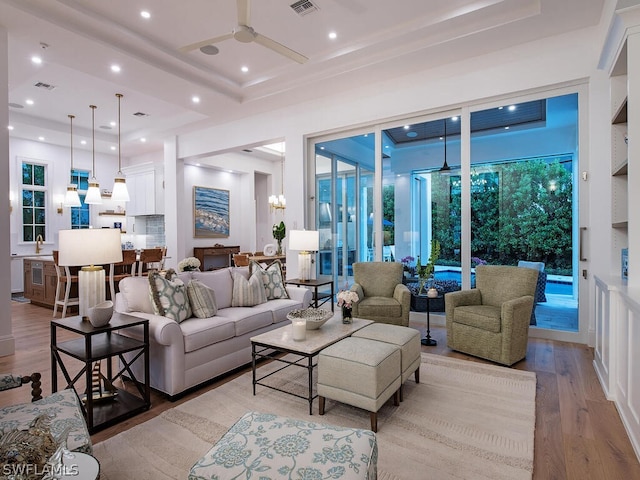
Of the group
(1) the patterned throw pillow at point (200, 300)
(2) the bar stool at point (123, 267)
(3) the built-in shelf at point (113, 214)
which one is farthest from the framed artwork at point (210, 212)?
(1) the patterned throw pillow at point (200, 300)

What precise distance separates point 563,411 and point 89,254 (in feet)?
11.5

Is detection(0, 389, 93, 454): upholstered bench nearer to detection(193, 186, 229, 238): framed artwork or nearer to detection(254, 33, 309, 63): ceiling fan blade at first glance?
detection(254, 33, 309, 63): ceiling fan blade

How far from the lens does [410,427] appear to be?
2.34 metres

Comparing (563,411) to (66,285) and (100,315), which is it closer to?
(100,315)

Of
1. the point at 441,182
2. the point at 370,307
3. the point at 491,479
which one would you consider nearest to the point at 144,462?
the point at 491,479

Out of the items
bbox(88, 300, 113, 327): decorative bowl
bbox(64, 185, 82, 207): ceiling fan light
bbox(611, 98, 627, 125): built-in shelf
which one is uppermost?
bbox(611, 98, 627, 125): built-in shelf

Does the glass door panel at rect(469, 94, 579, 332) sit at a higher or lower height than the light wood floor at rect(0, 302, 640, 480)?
higher

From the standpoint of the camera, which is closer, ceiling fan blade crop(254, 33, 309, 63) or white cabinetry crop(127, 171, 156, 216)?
ceiling fan blade crop(254, 33, 309, 63)

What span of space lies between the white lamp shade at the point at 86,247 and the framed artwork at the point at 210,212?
604 centimetres

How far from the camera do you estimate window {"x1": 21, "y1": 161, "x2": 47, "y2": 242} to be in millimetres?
7840

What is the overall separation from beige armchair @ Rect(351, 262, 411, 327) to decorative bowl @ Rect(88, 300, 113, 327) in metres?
2.55

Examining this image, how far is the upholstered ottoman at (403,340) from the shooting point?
2.68 meters

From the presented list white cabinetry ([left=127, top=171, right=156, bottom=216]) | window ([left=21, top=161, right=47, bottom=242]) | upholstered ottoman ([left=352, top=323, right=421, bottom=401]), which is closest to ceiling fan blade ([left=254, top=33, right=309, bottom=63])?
upholstered ottoman ([left=352, top=323, right=421, bottom=401])

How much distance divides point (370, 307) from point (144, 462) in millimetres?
2707
